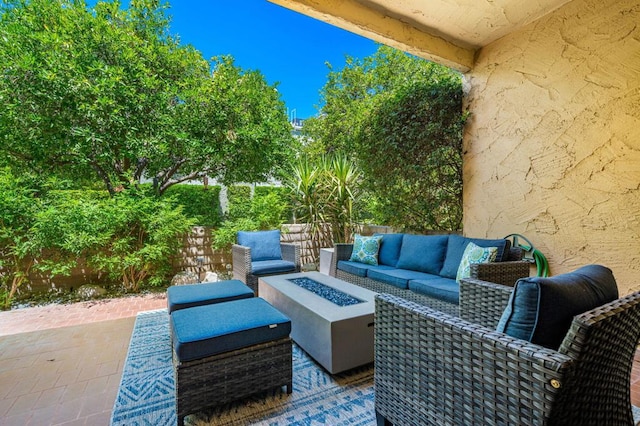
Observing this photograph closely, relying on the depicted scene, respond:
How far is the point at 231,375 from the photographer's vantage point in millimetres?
1671

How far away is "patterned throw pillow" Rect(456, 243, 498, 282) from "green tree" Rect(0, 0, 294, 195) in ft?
12.2

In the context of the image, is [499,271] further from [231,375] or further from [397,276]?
[231,375]

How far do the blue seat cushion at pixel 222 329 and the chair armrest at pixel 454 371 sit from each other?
0.64 m

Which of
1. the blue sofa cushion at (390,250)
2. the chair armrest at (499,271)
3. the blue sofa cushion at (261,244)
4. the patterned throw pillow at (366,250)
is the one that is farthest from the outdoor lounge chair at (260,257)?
the chair armrest at (499,271)

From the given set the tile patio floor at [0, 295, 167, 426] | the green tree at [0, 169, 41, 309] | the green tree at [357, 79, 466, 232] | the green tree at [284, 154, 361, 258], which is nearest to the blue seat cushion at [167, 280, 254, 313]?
the tile patio floor at [0, 295, 167, 426]

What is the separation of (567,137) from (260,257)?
12.6 feet

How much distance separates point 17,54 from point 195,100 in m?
2.06

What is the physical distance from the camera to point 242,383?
1.70m

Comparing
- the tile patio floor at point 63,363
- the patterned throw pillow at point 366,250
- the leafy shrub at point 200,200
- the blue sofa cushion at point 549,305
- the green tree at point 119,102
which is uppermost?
the green tree at point 119,102

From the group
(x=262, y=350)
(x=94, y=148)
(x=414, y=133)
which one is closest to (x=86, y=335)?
(x=262, y=350)

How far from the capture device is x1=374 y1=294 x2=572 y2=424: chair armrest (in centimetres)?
90

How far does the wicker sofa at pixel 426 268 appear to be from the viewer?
255 centimetres

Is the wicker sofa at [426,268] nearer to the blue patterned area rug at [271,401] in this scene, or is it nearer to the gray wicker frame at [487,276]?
the gray wicker frame at [487,276]

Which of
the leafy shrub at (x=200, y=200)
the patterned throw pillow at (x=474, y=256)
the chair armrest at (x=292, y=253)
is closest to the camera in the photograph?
the patterned throw pillow at (x=474, y=256)
